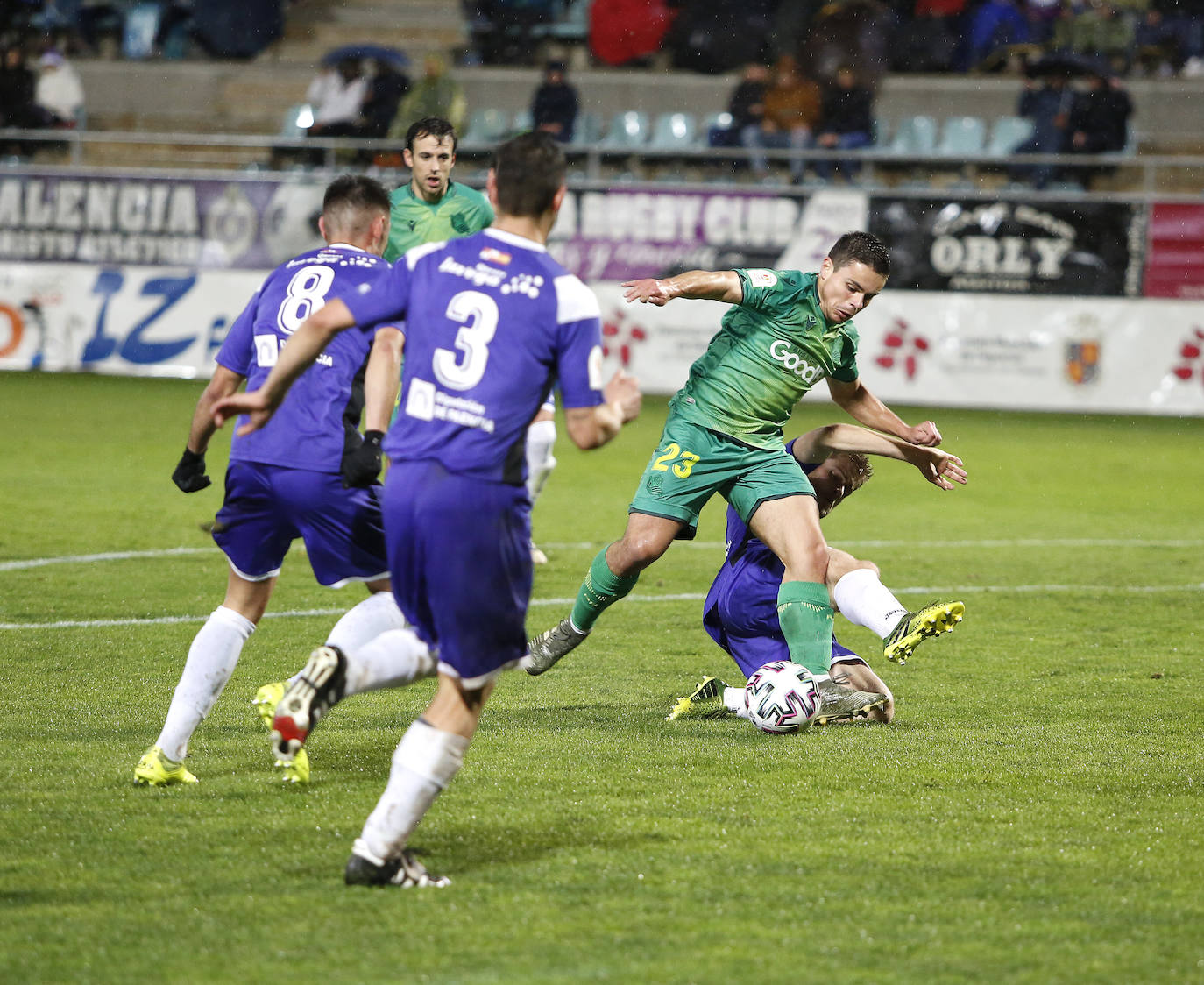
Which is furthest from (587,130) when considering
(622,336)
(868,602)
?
(868,602)

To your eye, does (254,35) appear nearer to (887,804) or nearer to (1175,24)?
(1175,24)

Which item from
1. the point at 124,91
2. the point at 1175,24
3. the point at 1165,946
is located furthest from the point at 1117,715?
the point at 124,91

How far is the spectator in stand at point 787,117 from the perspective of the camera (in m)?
19.7

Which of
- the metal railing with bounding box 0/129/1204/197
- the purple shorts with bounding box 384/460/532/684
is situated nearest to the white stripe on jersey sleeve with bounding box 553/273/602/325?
the purple shorts with bounding box 384/460/532/684

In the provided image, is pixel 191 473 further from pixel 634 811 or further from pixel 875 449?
pixel 875 449

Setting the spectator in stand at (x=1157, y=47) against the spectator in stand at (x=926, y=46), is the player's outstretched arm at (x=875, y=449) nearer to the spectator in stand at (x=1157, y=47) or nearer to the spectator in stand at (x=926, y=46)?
the spectator in stand at (x=926, y=46)

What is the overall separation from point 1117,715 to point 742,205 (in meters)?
13.4

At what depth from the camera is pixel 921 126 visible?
70.5ft

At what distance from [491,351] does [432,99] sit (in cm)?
1780

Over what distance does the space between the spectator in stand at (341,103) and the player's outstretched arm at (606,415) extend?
17951 mm

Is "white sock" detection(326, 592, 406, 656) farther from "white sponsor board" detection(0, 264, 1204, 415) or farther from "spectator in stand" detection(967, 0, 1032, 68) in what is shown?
"spectator in stand" detection(967, 0, 1032, 68)

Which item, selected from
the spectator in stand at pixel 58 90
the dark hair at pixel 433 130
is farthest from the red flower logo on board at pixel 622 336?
the dark hair at pixel 433 130

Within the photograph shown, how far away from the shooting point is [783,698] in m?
5.59

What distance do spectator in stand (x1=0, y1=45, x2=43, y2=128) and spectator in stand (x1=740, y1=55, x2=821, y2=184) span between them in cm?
1036
